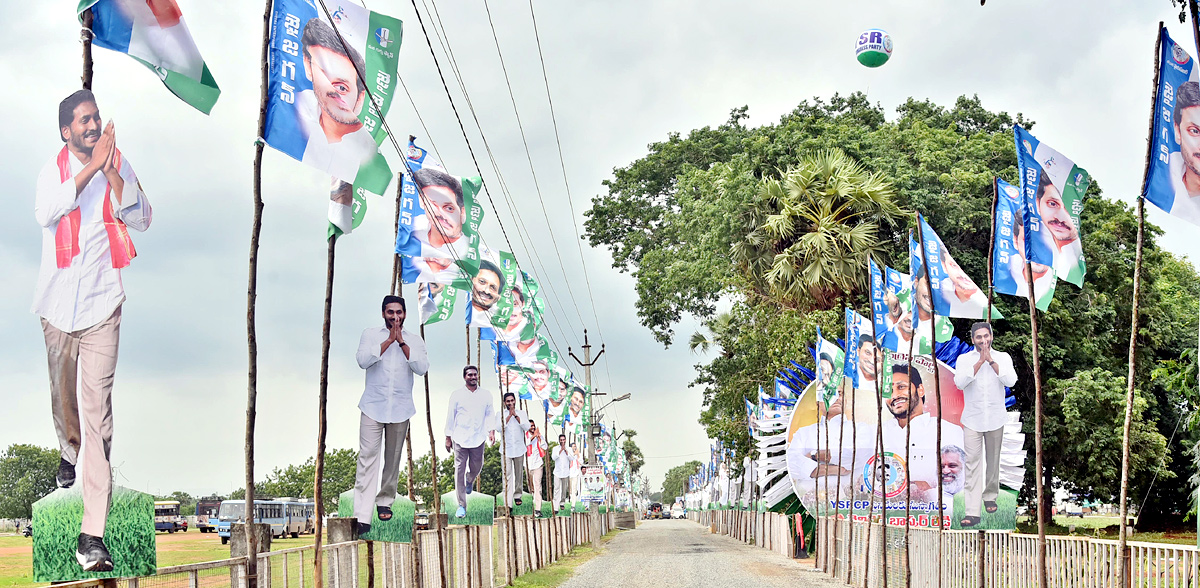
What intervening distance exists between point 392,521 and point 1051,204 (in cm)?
838

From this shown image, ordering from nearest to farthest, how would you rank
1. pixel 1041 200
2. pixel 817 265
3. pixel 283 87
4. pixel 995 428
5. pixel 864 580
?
1. pixel 283 87
2. pixel 1041 200
3. pixel 995 428
4. pixel 864 580
5. pixel 817 265

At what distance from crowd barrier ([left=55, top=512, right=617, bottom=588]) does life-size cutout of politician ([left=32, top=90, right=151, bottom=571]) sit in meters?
0.65

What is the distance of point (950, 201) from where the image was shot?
32.6 metres

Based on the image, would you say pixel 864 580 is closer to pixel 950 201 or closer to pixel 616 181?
pixel 950 201

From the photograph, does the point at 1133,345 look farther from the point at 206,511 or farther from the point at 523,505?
the point at 206,511

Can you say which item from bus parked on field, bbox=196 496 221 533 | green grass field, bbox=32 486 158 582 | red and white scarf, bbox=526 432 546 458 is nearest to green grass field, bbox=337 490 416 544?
green grass field, bbox=32 486 158 582

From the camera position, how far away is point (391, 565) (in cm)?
1385

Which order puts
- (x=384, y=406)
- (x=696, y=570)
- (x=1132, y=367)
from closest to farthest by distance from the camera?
(x=1132, y=367)
(x=384, y=406)
(x=696, y=570)

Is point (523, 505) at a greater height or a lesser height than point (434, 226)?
lesser

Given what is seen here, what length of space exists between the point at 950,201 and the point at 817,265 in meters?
4.42

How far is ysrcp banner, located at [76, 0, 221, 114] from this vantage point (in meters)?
7.28

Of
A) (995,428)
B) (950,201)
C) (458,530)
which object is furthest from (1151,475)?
(458,530)

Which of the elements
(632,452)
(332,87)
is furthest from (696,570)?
(632,452)

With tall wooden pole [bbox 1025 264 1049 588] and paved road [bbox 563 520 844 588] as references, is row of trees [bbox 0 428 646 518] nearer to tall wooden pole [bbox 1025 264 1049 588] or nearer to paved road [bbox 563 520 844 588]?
paved road [bbox 563 520 844 588]
